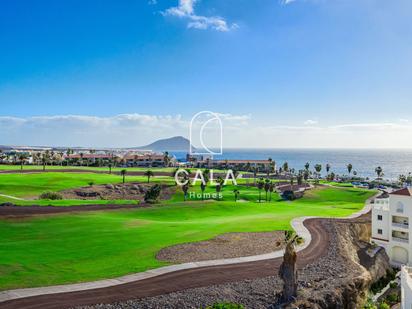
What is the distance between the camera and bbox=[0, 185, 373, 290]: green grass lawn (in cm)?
2725

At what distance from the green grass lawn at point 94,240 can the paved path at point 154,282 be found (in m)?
1.28

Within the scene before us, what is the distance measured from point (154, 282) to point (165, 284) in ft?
2.86

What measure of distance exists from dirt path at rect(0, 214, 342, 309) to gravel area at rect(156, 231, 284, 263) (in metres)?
2.58

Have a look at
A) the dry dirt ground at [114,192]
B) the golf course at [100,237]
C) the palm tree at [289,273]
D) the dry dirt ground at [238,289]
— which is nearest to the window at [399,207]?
the golf course at [100,237]

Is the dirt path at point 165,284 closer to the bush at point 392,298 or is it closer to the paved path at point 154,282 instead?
the paved path at point 154,282

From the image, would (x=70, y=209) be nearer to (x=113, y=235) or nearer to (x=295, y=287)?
(x=113, y=235)

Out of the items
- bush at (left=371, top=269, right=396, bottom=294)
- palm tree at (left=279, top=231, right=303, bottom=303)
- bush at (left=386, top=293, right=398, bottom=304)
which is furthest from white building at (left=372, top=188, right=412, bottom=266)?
palm tree at (left=279, top=231, right=303, bottom=303)

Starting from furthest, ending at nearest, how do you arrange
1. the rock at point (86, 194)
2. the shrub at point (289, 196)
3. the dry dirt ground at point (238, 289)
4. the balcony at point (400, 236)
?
the shrub at point (289, 196) → the rock at point (86, 194) → the balcony at point (400, 236) → the dry dirt ground at point (238, 289)

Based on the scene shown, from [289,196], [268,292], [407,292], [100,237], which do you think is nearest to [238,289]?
[268,292]

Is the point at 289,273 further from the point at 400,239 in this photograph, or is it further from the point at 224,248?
the point at 400,239

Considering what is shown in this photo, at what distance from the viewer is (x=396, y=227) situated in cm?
5019

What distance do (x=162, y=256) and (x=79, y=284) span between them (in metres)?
8.91

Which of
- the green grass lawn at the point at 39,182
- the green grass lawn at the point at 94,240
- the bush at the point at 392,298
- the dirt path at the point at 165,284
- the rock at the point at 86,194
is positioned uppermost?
the green grass lawn at the point at 39,182

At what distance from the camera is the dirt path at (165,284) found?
73.6 feet
